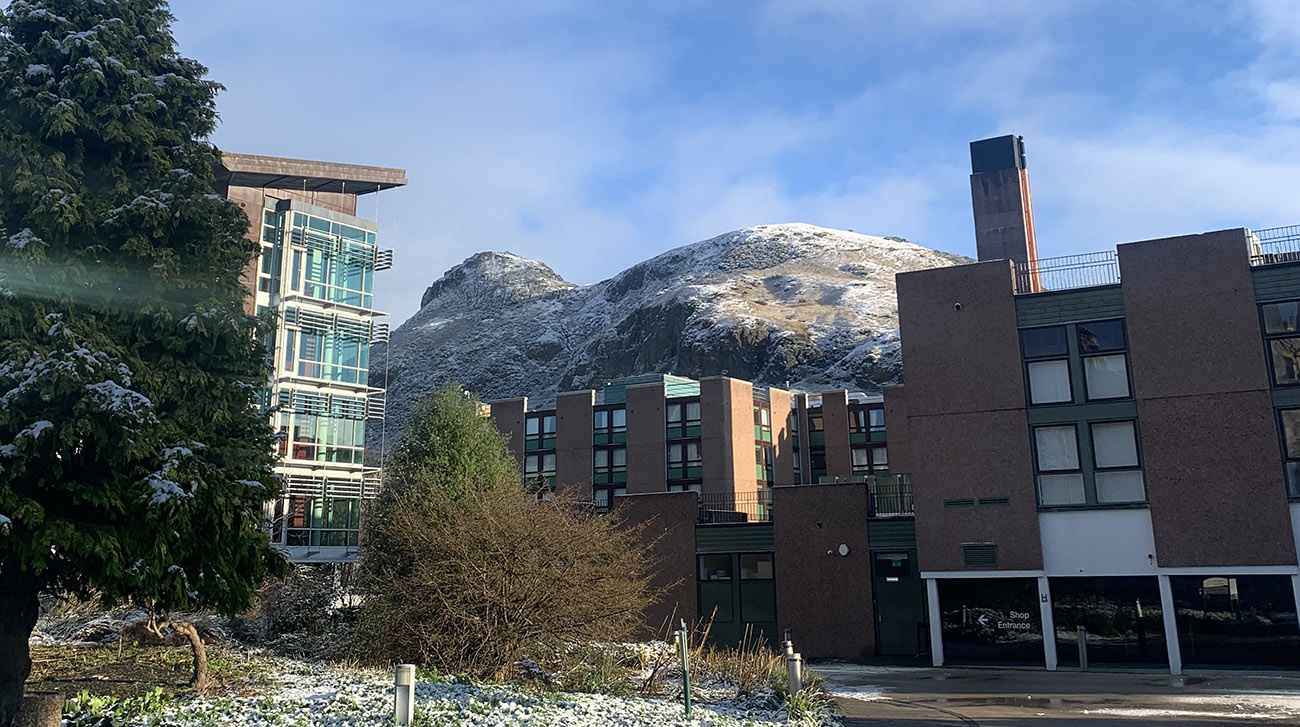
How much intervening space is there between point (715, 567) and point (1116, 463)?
11.8 meters

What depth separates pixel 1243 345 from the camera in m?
23.2

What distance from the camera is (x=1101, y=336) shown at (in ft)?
81.3

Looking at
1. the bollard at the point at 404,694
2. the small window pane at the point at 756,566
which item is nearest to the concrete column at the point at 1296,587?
the small window pane at the point at 756,566

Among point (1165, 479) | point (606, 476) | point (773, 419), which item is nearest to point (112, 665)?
point (1165, 479)

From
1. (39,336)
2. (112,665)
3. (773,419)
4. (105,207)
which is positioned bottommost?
(112,665)

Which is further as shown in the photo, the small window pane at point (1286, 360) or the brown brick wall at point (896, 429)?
the brown brick wall at point (896, 429)

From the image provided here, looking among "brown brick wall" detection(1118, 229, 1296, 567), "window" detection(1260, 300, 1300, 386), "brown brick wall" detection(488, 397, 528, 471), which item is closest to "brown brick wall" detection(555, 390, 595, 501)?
"brown brick wall" detection(488, 397, 528, 471)

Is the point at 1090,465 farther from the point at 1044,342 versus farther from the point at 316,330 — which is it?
the point at 316,330

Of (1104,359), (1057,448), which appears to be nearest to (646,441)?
(1057,448)

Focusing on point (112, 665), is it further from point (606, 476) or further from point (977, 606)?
point (606, 476)

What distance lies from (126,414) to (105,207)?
10.0 ft

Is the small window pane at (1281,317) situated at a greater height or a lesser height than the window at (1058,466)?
greater

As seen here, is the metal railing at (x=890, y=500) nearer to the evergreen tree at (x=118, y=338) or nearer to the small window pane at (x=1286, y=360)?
the small window pane at (x=1286, y=360)

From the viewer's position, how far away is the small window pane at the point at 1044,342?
25.2m
